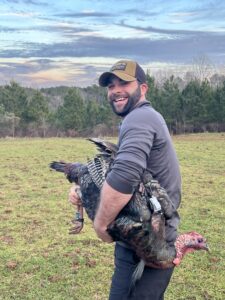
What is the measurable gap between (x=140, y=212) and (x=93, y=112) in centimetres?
5052

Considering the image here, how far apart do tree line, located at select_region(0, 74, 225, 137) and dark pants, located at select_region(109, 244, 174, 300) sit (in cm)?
4525

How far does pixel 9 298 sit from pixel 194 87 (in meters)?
44.6

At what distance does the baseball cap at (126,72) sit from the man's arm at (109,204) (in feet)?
2.19

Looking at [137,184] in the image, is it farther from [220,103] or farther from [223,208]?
[220,103]

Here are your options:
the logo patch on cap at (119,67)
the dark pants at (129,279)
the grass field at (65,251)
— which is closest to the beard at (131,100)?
the logo patch on cap at (119,67)

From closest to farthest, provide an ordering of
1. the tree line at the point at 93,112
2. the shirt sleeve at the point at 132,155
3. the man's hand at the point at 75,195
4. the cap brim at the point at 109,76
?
the shirt sleeve at the point at 132,155 → the cap brim at the point at 109,76 → the man's hand at the point at 75,195 → the tree line at the point at 93,112

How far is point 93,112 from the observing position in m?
52.5

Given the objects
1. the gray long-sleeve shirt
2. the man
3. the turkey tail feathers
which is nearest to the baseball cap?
the man

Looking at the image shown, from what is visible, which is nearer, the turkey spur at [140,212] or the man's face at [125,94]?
the turkey spur at [140,212]

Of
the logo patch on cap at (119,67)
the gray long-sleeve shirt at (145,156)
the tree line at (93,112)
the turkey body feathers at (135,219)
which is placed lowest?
the tree line at (93,112)

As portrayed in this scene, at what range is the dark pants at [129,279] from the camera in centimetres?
254

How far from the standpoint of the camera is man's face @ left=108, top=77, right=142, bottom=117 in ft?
8.30

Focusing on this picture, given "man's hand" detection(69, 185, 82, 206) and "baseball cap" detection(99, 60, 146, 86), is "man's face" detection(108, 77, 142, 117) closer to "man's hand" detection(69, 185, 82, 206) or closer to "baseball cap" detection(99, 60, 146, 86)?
"baseball cap" detection(99, 60, 146, 86)

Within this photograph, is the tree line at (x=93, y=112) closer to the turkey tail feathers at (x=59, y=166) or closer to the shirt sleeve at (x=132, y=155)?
the turkey tail feathers at (x=59, y=166)
